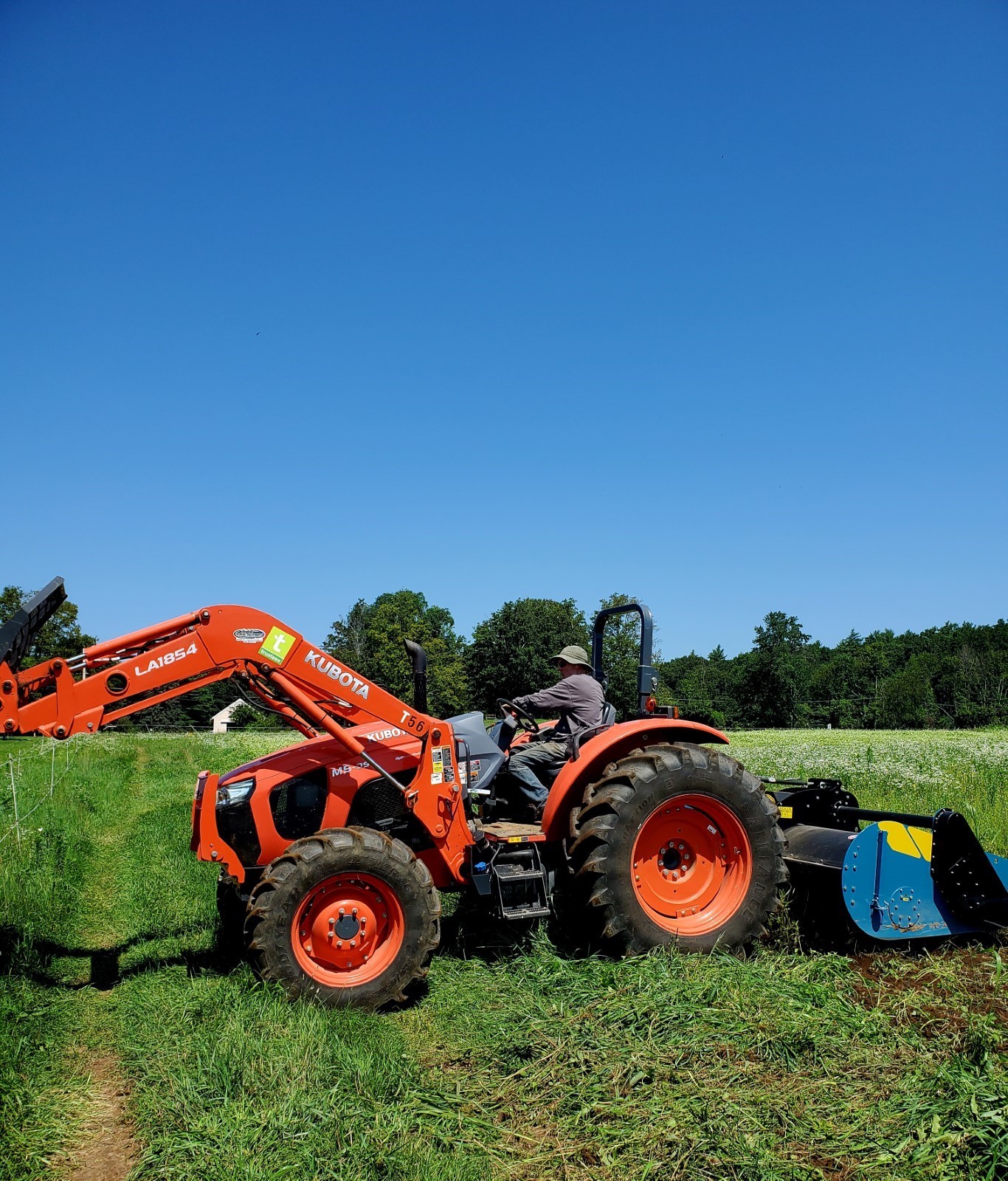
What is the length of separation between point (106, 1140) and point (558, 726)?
3.80 metres

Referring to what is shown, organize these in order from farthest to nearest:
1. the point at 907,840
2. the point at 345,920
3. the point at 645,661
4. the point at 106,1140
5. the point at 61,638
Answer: the point at 61,638 → the point at 645,661 → the point at 907,840 → the point at 345,920 → the point at 106,1140

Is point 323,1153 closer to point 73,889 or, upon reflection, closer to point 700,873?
point 700,873

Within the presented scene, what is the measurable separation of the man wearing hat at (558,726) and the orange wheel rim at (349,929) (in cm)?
153

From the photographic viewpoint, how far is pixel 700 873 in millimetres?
5988

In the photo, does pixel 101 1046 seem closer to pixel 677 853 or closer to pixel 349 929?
pixel 349 929

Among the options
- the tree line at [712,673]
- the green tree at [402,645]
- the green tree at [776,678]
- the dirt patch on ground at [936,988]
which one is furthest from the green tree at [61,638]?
the green tree at [776,678]

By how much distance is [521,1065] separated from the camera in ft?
13.7

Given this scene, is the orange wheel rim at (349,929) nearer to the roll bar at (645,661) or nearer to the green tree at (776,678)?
the roll bar at (645,661)

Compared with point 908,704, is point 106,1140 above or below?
above

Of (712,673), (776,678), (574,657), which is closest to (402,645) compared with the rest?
(776,678)

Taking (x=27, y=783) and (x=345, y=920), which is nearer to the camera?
(x=345, y=920)

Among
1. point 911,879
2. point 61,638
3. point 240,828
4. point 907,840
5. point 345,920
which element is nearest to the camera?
point 345,920

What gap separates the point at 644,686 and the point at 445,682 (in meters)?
65.6

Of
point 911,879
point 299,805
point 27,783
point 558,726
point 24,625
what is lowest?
point 911,879
